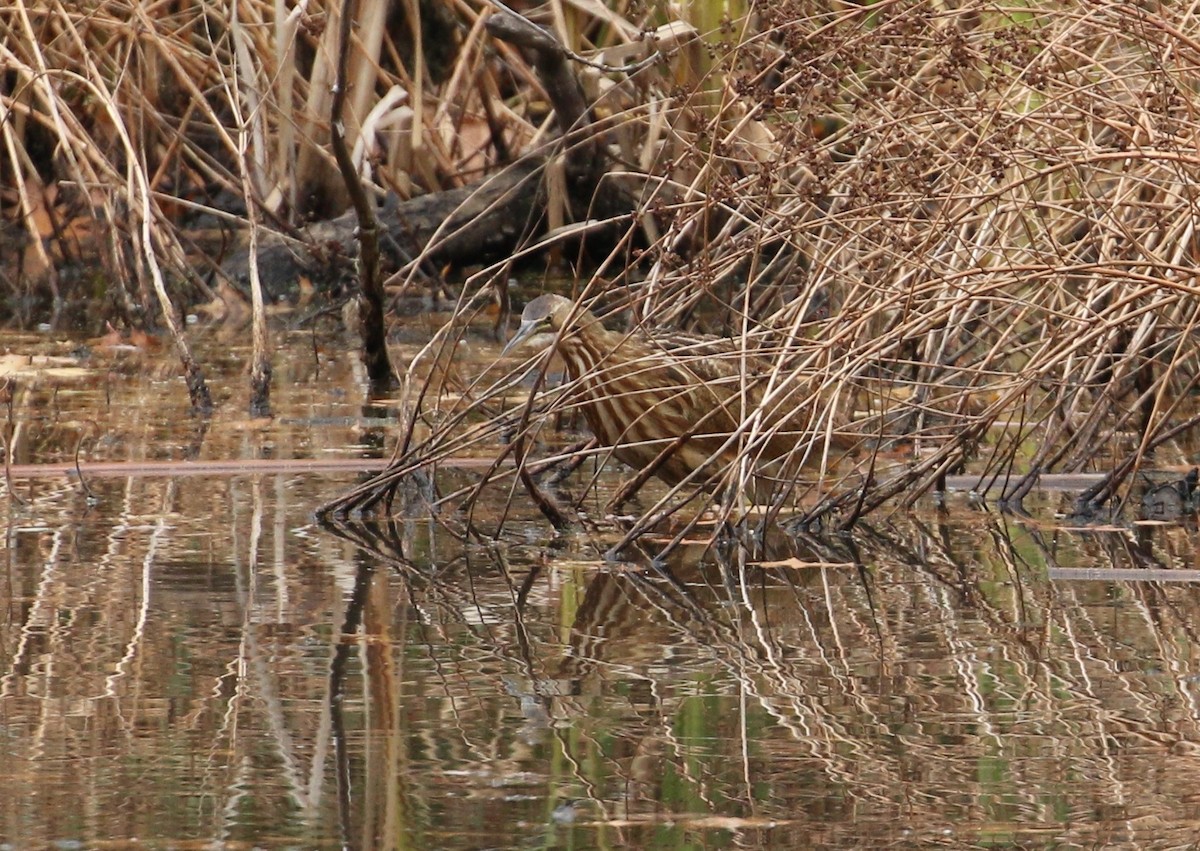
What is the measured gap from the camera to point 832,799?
3047 mm

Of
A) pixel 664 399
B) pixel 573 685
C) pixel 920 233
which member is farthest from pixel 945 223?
pixel 573 685

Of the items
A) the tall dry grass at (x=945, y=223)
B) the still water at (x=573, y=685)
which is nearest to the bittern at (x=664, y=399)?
the tall dry grass at (x=945, y=223)

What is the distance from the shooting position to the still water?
Answer: 297 centimetres

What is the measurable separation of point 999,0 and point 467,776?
4312 millimetres

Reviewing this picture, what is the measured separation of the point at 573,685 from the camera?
3.77 m

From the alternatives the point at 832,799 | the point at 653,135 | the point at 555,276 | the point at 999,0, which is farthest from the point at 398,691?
the point at 555,276

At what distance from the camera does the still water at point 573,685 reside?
117 inches

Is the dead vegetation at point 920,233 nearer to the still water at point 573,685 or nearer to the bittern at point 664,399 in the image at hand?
the bittern at point 664,399

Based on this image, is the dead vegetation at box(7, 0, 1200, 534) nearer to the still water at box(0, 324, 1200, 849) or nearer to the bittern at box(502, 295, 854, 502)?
the bittern at box(502, 295, 854, 502)

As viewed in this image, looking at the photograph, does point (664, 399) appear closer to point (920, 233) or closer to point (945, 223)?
point (920, 233)

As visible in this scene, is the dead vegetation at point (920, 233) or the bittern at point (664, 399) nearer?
the dead vegetation at point (920, 233)

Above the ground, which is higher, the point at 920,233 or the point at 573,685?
the point at 920,233

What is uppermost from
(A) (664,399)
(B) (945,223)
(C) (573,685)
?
(B) (945,223)

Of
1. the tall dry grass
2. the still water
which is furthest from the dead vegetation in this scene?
the still water
